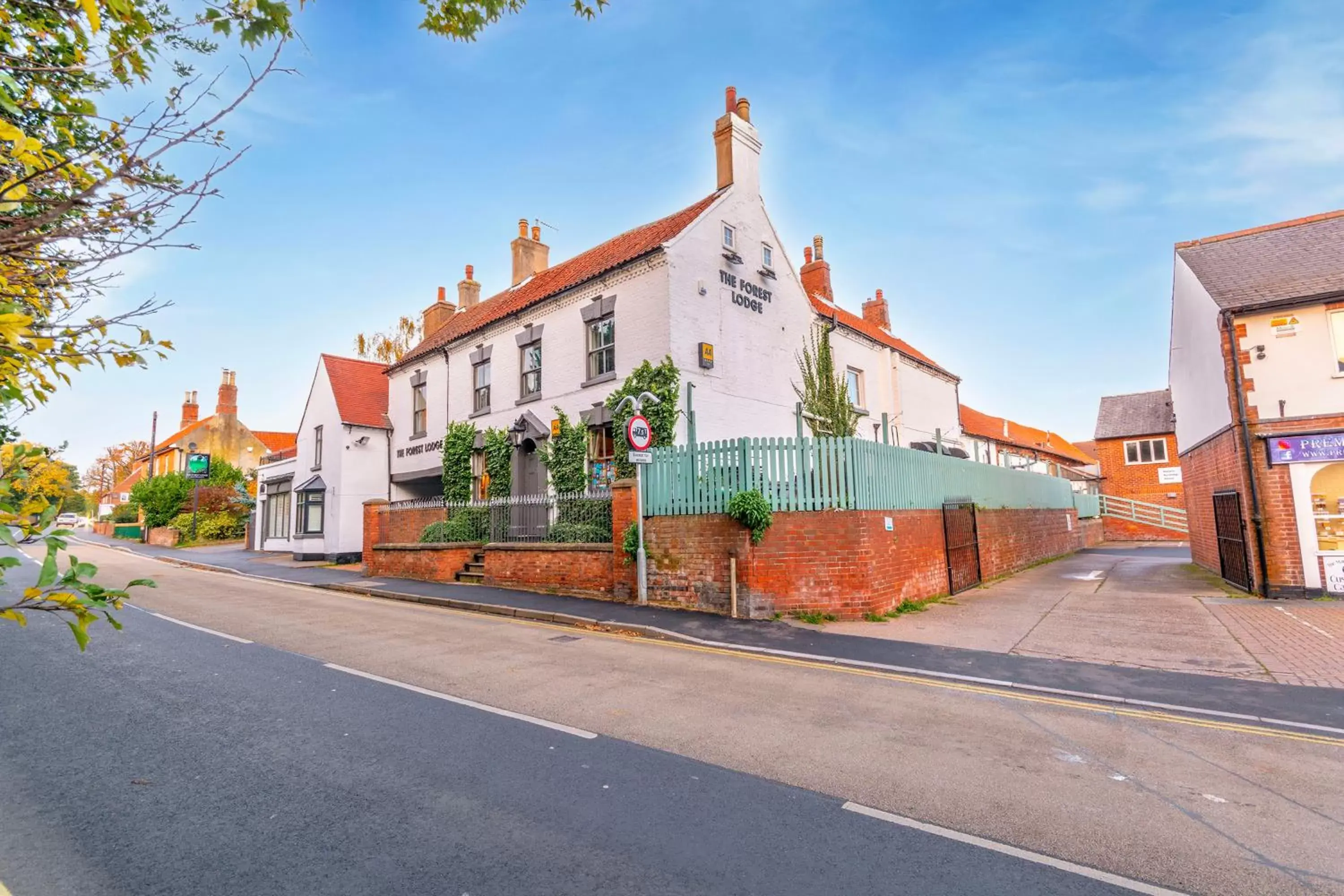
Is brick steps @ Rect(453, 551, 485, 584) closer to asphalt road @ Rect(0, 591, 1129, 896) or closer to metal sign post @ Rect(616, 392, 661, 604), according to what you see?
metal sign post @ Rect(616, 392, 661, 604)

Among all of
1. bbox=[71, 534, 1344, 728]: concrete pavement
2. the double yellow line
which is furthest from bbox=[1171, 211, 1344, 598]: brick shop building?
the double yellow line

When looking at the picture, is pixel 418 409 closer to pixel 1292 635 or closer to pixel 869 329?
pixel 869 329

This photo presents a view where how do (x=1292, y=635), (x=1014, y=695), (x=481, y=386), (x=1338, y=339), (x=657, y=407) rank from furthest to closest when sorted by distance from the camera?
1. (x=481, y=386)
2. (x=657, y=407)
3. (x=1338, y=339)
4. (x=1292, y=635)
5. (x=1014, y=695)

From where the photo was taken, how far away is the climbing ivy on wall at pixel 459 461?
21266 millimetres

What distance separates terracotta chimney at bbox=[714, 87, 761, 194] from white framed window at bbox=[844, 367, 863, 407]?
24.4ft

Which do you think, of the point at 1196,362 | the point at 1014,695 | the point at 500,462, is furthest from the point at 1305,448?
the point at 500,462

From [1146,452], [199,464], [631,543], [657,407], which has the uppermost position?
[199,464]

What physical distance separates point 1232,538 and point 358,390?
94.2ft

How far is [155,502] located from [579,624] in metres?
42.2

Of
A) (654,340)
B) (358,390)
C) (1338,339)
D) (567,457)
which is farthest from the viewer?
(358,390)

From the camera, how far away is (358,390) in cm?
2725

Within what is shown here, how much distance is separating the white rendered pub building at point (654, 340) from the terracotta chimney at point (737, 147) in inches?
1.7

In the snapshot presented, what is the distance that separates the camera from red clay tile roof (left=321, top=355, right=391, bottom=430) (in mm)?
25594

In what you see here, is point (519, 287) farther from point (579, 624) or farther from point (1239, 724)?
point (1239, 724)
